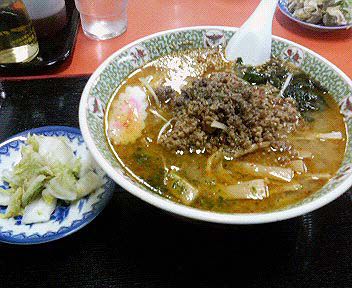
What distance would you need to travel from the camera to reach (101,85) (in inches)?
56.5

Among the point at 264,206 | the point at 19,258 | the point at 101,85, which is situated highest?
the point at 101,85

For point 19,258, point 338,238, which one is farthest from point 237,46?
point 19,258

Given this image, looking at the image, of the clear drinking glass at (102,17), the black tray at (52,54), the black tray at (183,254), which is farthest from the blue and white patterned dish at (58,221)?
the clear drinking glass at (102,17)

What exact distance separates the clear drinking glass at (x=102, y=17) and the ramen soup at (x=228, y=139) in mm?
919

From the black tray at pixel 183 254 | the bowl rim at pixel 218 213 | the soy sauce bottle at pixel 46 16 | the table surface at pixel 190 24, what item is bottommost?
the black tray at pixel 183 254

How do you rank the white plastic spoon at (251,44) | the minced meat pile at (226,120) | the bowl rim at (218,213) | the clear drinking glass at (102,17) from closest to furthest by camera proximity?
1. the bowl rim at (218,213)
2. the minced meat pile at (226,120)
3. the white plastic spoon at (251,44)
4. the clear drinking glass at (102,17)

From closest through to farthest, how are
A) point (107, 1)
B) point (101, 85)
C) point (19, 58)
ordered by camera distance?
point (101, 85) < point (19, 58) < point (107, 1)

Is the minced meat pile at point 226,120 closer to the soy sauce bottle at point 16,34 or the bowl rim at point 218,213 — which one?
the bowl rim at point 218,213

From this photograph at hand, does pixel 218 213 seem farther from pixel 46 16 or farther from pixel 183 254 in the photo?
pixel 46 16

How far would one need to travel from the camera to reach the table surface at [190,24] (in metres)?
2.26

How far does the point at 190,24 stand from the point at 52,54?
3.03 ft

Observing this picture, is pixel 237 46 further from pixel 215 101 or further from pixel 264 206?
pixel 264 206

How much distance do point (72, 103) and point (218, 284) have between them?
1.08 meters

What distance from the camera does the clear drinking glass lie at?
2324mm
